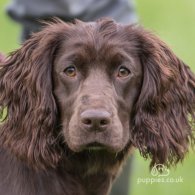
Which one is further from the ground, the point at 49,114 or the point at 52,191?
the point at 49,114

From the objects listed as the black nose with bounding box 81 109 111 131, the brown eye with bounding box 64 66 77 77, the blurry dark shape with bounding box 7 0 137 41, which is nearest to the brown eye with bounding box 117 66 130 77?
the brown eye with bounding box 64 66 77 77

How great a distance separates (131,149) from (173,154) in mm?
258

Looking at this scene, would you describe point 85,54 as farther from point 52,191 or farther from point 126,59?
point 52,191

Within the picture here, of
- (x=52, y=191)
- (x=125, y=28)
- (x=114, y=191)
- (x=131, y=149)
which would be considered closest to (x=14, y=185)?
(x=52, y=191)

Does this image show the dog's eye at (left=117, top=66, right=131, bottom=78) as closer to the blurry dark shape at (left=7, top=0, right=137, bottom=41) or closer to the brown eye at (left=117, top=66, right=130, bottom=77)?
the brown eye at (left=117, top=66, right=130, bottom=77)

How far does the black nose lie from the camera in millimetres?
6030

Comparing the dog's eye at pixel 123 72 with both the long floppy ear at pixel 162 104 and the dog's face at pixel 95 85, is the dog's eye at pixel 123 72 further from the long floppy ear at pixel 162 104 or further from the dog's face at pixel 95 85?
the long floppy ear at pixel 162 104

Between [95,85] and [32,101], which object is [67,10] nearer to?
[32,101]

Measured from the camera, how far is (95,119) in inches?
237

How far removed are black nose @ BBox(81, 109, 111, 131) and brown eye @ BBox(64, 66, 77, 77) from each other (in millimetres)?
371

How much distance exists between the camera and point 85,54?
6371 mm

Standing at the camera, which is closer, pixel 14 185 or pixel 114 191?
pixel 14 185

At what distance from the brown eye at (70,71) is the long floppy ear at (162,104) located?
42 centimetres

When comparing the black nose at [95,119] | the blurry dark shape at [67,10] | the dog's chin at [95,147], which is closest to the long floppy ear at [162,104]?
the dog's chin at [95,147]
